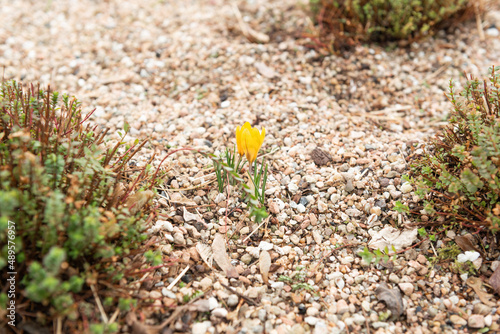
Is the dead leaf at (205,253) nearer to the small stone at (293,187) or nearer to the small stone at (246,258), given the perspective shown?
the small stone at (246,258)

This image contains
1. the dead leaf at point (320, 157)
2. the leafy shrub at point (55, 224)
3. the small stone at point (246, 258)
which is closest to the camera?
the leafy shrub at point (55, 224)

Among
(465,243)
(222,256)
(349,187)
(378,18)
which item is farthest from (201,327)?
(378,18)

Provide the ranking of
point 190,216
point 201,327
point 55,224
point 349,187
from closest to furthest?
1. point 55,224
2. point 201,327
3. point 190,216
4. point 349,187

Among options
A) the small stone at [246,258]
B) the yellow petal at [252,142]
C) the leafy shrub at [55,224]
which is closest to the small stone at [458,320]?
the small stone at [246,258]

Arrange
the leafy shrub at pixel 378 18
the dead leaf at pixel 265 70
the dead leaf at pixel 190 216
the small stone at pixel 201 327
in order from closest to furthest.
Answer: the small stone at pixel 201 327, the dead leaf at pixel 190 216, the dead leaf at pixel 265 70, the leafy shrub at pixel 378 18

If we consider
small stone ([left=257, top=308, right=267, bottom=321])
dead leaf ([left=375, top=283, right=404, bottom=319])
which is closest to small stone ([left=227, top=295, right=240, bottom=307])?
small stone ([left=257, top=308, right=267, bottom=321])

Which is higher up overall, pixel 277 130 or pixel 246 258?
pixel 277 130

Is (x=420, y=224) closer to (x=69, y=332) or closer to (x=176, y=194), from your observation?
(x=176, y=194)

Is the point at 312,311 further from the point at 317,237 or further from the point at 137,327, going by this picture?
the point at 137,327
